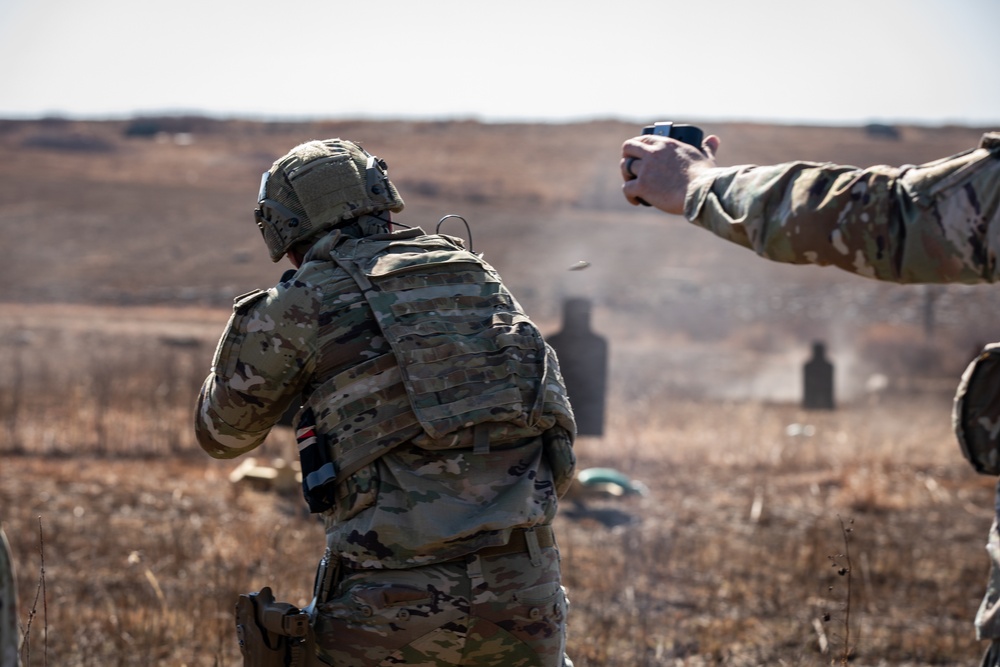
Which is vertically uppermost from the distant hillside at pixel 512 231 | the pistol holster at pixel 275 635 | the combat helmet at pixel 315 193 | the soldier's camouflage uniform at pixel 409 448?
A: the combat helmet at pixel 315 193

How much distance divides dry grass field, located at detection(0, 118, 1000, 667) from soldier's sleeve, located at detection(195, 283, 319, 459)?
38.7 inches

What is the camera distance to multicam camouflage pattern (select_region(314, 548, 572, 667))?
2646mm

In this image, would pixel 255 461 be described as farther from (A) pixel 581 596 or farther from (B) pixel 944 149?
(B) pixel 944 149

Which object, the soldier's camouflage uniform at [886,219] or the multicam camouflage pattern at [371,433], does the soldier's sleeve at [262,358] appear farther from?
the soldier's camouflage uniform at [886,219]

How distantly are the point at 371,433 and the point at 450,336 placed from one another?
324 mm

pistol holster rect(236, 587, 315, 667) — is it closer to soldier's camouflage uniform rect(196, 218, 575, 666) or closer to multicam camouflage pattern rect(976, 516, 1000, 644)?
soldier's camouflage uniform rect(196, 218, 575, 666)

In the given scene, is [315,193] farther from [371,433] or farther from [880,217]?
[880,217]

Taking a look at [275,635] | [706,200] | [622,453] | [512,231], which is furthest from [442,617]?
[512,231]

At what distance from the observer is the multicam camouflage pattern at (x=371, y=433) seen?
106 inches

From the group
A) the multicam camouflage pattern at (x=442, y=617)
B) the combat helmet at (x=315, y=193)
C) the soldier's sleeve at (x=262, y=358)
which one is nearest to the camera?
the multicam camouflage pattern at (x=442, y=617)

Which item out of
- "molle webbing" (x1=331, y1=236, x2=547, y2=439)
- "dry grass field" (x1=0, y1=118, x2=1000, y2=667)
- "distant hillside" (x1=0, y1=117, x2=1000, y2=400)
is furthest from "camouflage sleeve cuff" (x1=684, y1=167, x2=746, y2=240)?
"distant hillside" (x1=0, y1=117, x2=1000, y2=400)

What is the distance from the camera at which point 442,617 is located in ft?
8.71

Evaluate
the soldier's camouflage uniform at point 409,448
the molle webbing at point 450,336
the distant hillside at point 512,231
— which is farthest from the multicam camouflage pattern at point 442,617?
the distant hillside at point 512,231

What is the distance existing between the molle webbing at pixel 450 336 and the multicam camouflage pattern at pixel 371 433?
0.03 metres
